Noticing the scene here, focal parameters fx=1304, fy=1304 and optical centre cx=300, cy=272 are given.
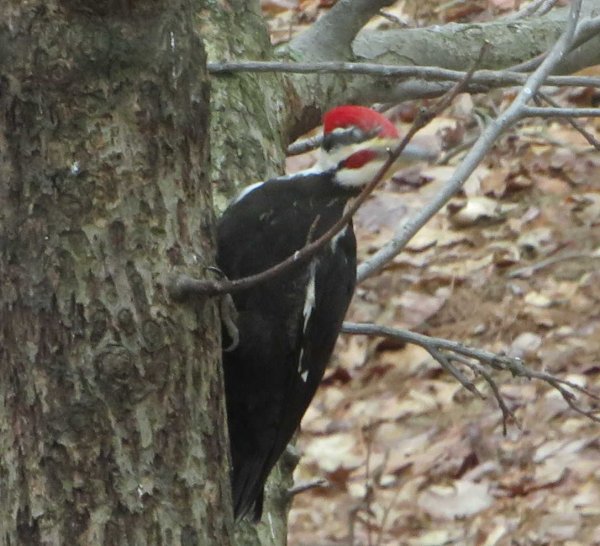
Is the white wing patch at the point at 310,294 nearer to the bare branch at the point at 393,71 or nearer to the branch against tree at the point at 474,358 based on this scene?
the branch against tree at the point at 474,358

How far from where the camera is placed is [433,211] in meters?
2.19

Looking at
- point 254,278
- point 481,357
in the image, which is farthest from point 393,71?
point 254,278

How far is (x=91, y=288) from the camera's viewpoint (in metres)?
1.60

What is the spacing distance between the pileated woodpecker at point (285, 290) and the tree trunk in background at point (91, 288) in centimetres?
64

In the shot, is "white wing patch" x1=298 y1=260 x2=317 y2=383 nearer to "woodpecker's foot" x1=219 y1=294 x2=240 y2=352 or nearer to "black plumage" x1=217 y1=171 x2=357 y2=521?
"black plumage" x1=217 y1=171 x2=357 y2=521

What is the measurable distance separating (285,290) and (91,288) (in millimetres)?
766

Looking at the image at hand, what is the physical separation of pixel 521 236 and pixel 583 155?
59 cm

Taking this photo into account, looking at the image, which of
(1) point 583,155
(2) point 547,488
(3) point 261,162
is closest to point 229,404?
(3) point 261,162

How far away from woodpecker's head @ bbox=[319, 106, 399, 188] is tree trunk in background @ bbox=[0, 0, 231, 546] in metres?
0.66

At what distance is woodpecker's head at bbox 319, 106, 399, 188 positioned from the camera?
2.25 m

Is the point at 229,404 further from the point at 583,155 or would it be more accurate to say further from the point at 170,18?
the point at 583,155

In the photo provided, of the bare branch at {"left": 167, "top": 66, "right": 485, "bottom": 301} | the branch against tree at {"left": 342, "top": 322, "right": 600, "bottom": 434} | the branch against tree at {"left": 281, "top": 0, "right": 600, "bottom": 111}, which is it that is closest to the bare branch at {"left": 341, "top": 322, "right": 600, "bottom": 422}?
the branch against tree at {"left": 342, "top": 322, "right": 600, "bottom": 434}

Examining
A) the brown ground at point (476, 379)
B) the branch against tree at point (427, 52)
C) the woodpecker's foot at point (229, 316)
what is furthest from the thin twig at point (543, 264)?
the woodpecker's foot at point (229, 316)

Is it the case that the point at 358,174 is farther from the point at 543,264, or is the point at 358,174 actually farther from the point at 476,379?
the point at 543,264
